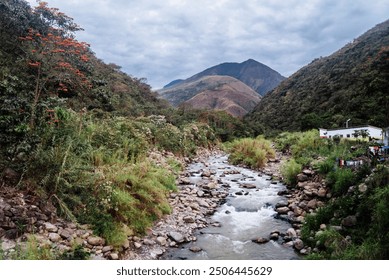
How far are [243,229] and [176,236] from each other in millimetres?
1652

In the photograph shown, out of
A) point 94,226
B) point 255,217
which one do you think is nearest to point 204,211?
point 255,217

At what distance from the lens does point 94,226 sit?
5117 millimetres

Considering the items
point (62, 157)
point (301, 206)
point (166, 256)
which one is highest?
point (62, 157)

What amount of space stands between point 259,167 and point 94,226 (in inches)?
381

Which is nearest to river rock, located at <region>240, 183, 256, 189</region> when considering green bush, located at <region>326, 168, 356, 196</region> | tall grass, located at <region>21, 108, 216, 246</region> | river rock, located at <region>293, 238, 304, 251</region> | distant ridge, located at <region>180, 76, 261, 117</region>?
tall grass, located at <region>21, 108, 216, 246</region>

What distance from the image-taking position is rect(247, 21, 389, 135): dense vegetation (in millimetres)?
26566

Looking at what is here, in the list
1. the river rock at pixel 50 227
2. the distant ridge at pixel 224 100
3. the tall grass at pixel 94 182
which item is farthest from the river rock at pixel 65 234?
the distant ridge at pixel 224 100

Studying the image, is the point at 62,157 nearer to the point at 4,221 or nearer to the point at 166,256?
the point at 4,221

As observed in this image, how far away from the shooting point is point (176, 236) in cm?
583

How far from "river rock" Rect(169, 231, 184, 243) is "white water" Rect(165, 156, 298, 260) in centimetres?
17

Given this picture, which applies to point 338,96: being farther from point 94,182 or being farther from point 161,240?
point 94,182

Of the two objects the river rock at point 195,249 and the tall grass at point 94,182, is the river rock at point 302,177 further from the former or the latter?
the river rock at point 195,249

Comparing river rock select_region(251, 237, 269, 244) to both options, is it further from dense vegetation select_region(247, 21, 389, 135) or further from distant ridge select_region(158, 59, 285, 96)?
distant ridge select_region(158, 59, 285, 96)

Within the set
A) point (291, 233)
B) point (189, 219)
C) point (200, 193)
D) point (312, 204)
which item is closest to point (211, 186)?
point (200, 193)
